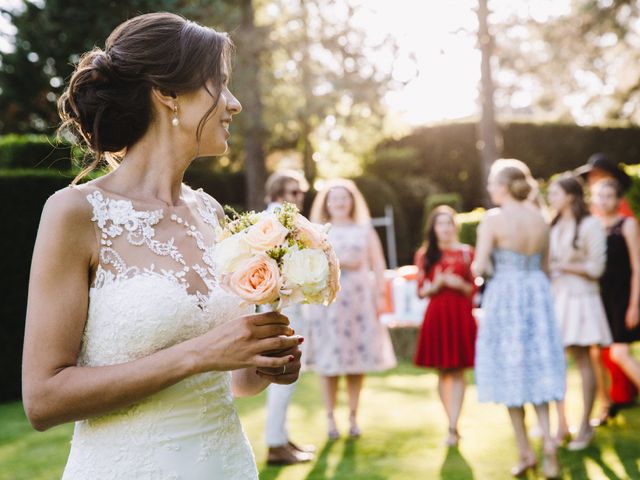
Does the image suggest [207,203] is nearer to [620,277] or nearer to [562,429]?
[562,429]

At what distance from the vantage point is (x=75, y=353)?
172 centimetres

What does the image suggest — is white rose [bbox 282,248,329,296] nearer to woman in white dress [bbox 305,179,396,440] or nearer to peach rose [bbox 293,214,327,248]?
peach rose [bbox 293,214,327,248]

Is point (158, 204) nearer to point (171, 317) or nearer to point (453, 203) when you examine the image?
point (171, 317)

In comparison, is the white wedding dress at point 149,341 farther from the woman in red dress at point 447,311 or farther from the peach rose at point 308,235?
the woman in red dress at point 447,311

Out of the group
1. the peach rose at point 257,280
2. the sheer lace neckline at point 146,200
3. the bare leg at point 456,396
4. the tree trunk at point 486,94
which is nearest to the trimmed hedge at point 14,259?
the bare leg at point 456,396

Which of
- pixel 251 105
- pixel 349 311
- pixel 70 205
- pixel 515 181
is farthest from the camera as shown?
pixel 251 105

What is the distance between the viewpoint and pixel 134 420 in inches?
72.4

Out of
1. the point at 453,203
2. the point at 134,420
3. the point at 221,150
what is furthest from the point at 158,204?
the point at 453,203

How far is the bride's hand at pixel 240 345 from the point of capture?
5.46 feet

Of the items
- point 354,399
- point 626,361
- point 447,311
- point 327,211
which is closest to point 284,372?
point 447,311

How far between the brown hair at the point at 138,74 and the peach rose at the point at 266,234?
1.12ft

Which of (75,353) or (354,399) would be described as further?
(354,399)

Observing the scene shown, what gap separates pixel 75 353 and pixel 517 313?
4.23 metres

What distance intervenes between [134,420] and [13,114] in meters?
15.9
